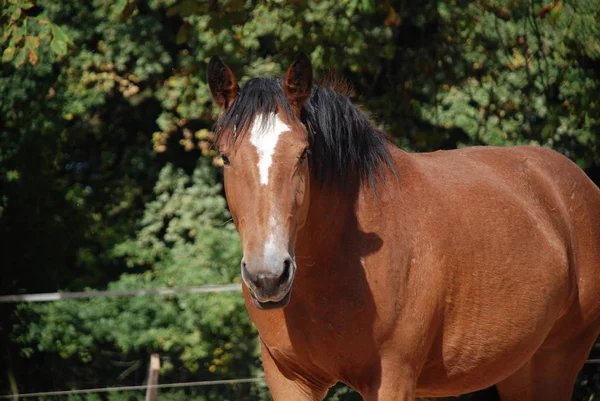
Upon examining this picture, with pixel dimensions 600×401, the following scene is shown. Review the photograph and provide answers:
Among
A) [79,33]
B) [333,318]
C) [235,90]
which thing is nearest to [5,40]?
[79,33]

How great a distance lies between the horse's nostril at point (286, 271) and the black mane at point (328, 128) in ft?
1.61

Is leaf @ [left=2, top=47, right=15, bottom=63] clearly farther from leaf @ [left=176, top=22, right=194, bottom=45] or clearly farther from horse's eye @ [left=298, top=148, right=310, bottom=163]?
horse's eye @ [left=298, top=148, right=310, bottom=163]

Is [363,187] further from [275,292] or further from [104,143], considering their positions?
[104,143]

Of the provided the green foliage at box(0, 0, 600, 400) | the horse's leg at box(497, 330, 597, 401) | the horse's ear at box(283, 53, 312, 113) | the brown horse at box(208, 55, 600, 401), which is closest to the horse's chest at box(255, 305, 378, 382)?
the brown horse at box(208, 55, 600, 401)

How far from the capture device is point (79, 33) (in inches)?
340

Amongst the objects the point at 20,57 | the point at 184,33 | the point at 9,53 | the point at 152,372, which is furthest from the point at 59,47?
the point at 152,372

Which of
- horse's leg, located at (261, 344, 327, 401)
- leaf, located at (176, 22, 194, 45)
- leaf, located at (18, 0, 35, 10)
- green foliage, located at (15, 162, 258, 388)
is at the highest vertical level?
leaf, located at (18, 0, 35, 10)

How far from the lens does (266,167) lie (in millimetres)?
2768

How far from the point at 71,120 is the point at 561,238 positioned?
21.2 feet

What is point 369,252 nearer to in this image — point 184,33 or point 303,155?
point 303,155

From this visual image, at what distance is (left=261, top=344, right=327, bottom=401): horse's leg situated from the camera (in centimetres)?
330

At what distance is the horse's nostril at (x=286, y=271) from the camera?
2605 millimetres

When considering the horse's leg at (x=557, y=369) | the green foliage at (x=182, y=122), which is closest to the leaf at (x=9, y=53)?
Result: the green foliage at (x=182, y=122)

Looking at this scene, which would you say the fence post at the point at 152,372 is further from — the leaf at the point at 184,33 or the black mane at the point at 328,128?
the leaf at the point at 184,33
